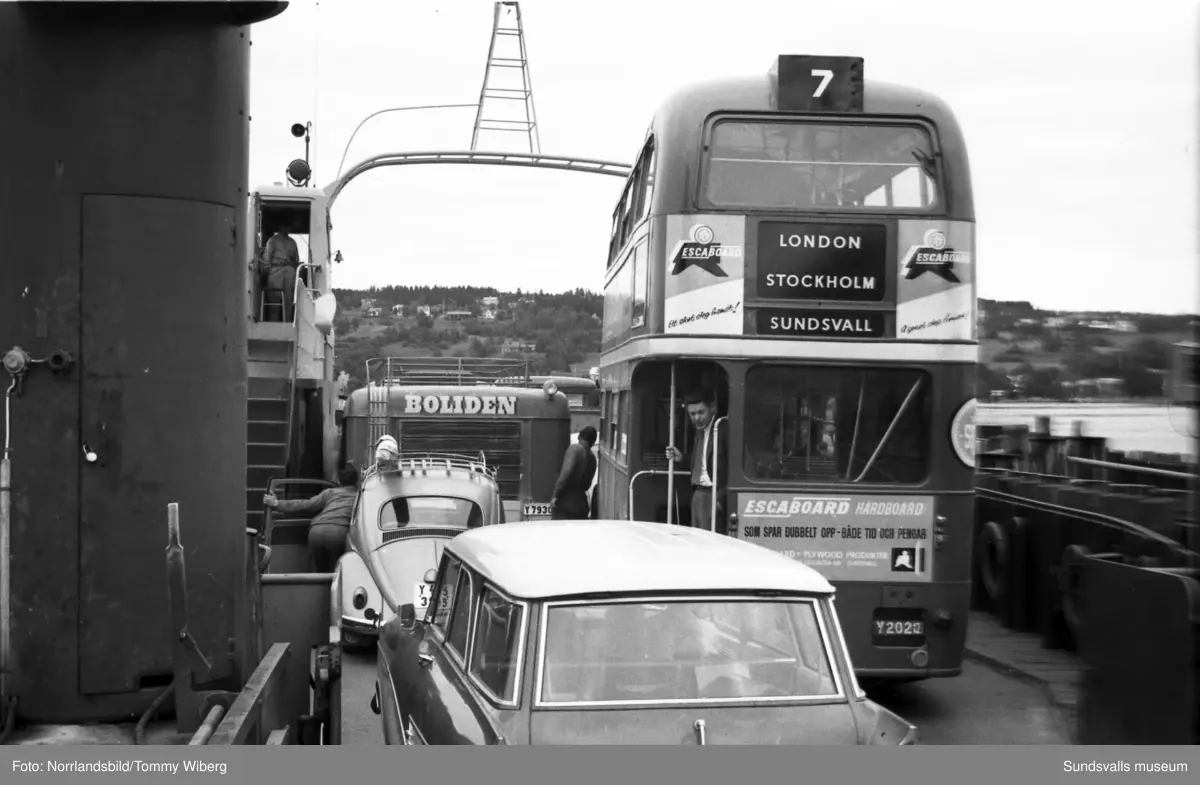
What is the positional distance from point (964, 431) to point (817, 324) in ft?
4.22

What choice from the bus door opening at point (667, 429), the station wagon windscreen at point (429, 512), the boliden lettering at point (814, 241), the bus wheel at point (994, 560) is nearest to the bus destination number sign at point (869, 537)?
the bus door opening at point (667, 429)

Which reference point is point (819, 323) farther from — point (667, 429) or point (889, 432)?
point (667, 429)

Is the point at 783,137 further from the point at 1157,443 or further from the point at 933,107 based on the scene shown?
the point at 1157,443

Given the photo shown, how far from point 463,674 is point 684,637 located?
37.5 inches

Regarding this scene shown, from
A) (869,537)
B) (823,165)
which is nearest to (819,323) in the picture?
(823,165)

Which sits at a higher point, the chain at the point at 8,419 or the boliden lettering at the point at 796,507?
the chain at the point at 8,419

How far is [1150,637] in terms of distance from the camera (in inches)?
184

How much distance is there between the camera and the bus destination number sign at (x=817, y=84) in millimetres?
8633

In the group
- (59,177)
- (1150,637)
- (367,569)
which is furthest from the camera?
(367,569)

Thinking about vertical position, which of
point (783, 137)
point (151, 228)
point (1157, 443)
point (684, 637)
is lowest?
point (684, 637)

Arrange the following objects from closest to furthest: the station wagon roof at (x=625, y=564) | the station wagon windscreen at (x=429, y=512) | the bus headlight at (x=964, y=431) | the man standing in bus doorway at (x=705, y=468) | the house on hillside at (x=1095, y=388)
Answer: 1. the station wagon roof at (x=625, y=564)
2. the house on hillside at (x=1095, y=388)
3. the bus headlight at (x=964, y=431)
4. the man standing in bus doorway at (x=705, y=468)
5. the station wagon windscreen at (x=429, y=512)

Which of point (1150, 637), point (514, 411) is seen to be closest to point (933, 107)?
point (1150, 637)

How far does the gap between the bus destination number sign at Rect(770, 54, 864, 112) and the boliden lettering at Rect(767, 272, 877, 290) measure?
3.81 ft

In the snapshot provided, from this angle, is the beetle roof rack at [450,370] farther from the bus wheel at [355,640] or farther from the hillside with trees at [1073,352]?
the hillside with trees at [1073,352]
